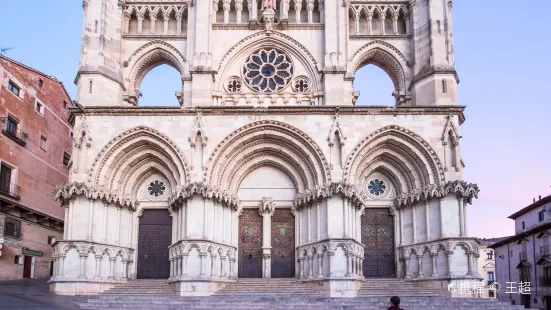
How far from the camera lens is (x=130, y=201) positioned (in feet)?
79.9

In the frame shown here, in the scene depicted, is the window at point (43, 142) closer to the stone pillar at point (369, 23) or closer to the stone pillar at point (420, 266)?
the stone pillar at point (369, 23)

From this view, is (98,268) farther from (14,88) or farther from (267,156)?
(14,88)

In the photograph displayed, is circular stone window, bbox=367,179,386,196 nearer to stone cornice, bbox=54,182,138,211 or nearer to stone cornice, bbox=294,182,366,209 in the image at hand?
stone cornice, bbox=294,182,366,209

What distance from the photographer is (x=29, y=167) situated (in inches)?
1216

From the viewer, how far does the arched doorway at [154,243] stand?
24266 mm

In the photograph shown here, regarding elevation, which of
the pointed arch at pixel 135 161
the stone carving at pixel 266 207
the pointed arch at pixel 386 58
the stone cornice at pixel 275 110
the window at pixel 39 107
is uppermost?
the pointed arch at pixel 386 58

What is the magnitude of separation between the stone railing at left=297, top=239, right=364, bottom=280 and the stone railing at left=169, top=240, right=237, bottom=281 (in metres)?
3.41

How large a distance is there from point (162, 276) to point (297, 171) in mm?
7099

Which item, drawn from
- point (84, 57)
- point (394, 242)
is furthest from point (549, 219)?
point (84, 57)

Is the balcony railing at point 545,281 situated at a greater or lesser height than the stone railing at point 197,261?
lesser

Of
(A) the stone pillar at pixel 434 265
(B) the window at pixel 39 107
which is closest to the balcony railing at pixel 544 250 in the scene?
(A) the stone pillar at pixel 434 265

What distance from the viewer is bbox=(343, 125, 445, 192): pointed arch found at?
23.3 metres

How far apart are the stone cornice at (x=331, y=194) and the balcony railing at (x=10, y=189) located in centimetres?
1416

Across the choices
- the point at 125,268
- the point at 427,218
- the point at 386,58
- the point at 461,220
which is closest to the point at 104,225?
the point at 125,268
